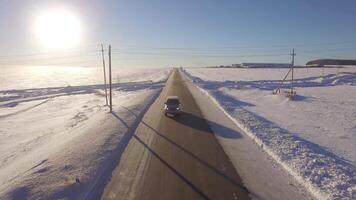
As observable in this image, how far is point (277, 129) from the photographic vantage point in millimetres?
19516

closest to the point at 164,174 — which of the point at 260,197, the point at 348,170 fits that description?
the point at 260,197

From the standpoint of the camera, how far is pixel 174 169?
12.4 metres

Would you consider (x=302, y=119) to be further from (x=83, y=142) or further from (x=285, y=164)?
(x=83, y=142)

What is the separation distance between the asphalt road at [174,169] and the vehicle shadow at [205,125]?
0.56 metres

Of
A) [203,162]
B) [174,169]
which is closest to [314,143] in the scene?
[203,162]

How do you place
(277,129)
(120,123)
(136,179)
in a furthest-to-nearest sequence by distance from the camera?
(120,123) < (277,129) < (136,179)

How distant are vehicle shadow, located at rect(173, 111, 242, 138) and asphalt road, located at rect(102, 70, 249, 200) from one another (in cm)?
56

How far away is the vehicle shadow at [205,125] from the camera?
1897cm

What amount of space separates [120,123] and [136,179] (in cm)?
1150

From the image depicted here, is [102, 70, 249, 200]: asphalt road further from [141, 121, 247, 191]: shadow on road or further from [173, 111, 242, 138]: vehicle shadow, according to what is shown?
[173, 111, 242, 138]: vehicle shadow

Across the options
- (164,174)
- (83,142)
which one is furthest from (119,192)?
(83,142)

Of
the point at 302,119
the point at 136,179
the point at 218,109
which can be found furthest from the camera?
the point at 218,109

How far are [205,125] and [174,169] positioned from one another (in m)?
9.23

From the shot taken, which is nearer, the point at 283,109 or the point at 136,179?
the point at 136,179
